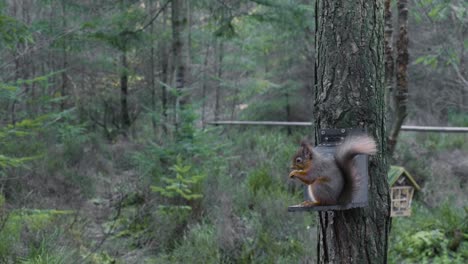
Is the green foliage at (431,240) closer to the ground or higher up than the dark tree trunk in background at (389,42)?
closer to the ground

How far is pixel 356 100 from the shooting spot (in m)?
2.15

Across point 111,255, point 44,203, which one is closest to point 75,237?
point 111,255

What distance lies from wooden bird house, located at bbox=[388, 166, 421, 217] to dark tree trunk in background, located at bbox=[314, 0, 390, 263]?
364 cm

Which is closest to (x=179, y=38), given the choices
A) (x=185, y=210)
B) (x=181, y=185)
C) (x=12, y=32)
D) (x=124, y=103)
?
(x=181, y=185)

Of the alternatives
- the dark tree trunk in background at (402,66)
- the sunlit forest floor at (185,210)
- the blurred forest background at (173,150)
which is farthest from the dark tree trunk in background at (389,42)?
the sunlit forest floor at (185,210)

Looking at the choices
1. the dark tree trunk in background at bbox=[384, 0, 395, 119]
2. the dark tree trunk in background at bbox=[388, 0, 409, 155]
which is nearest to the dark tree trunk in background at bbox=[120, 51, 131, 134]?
the dark tree trunk in background at bbox=[384, 0, 395, 119]

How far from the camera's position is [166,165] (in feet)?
24.4

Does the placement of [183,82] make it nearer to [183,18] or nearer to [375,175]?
[183,18]

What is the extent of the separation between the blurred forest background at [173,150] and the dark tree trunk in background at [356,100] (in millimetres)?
2311

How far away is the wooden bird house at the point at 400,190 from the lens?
18.9ft

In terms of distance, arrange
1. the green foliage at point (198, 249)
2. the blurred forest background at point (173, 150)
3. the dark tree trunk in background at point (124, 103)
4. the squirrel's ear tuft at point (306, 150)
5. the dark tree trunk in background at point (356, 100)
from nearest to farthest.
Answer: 1. the squirrel's ear tuft at point (306, 150)
2. the dark tree trunk in background at point (356, 100)
3. the green foliage at point (198, 249)
4. the blurred forest background at point (173, 150)
5. the dark tree trunk in background at point (124, 103)

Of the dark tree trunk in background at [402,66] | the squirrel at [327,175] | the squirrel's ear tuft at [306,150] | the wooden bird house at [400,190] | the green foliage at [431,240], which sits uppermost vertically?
the dark tree trunk in background at [402,66]

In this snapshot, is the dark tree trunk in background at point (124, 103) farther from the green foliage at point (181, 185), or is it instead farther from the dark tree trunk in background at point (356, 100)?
the dark tree trunk in background at point (356, 100)

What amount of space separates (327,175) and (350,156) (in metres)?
0.13
